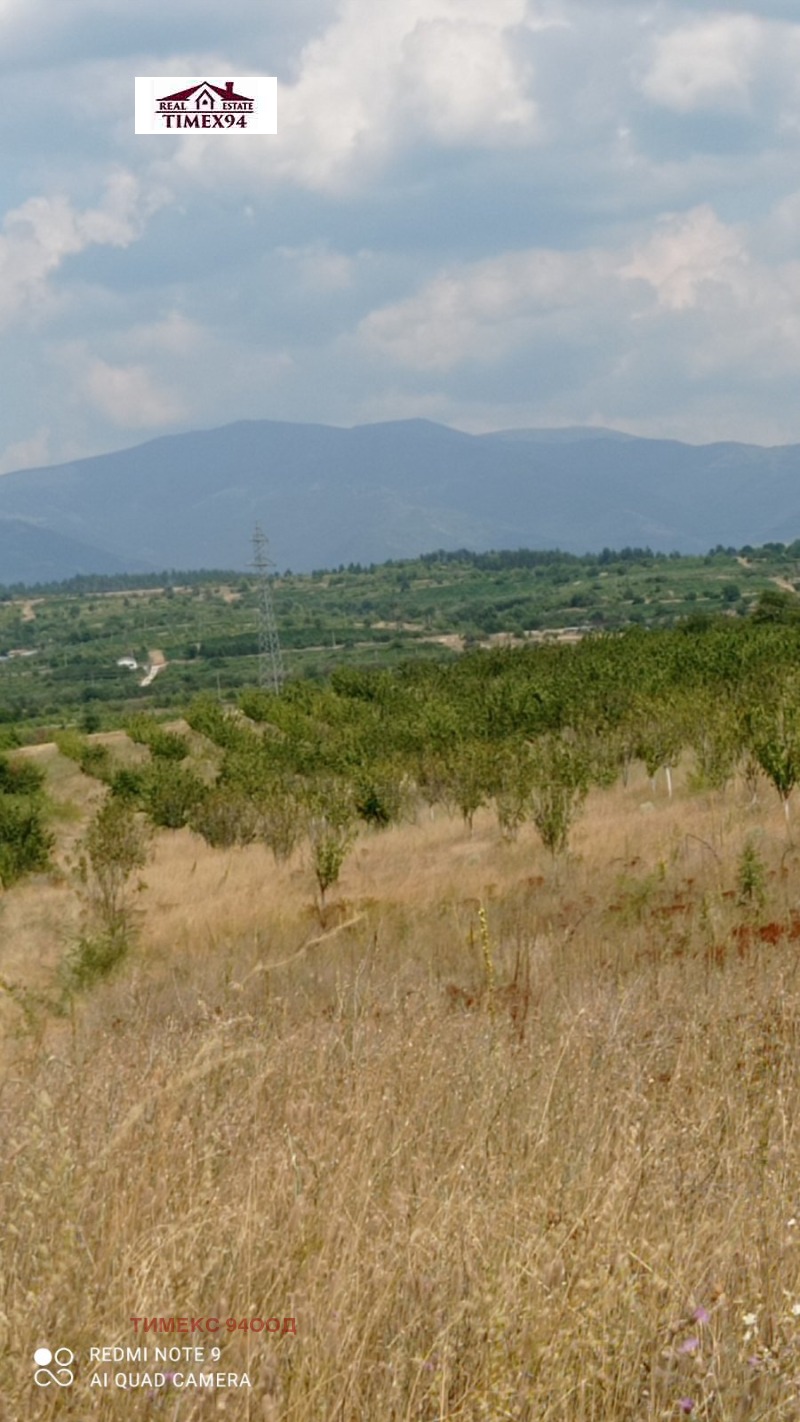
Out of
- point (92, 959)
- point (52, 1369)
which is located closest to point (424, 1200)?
point (52, 1369)

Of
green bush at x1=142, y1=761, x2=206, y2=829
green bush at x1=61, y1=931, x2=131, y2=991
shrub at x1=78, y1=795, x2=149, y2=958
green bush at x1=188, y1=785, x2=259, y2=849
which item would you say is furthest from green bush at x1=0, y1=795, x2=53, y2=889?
green bush at x1=61, y1=931, x2=131, y2=991

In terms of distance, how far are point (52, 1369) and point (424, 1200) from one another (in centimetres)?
112

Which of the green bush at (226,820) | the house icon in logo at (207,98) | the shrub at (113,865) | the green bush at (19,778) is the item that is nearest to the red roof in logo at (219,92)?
the house icon in logo at (207,98)

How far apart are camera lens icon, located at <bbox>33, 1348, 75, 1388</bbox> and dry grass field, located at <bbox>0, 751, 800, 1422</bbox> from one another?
2cm

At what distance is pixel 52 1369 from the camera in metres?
3.03

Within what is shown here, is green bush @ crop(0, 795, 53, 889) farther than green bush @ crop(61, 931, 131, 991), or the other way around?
green bush @ crop(0, 795, 53, 889)

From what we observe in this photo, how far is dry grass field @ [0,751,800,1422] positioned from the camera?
10.1 feet

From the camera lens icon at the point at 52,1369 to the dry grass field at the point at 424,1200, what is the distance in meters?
0.02

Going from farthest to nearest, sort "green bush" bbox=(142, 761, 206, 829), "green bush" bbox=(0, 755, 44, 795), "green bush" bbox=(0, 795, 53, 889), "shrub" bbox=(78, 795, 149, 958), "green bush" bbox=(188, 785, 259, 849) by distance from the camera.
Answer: "green bush" bbox=(0, 755, 44, 795) → "green bush" bbox=(142, 761, 206, 829) → "green bush" bbox=(188, 785, 259, 849) → "green bush" bbox=(0, 795, 53, 889) → "shrub" bbox=(78, 795, 149, 958)

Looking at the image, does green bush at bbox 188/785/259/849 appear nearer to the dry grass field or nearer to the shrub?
the shrub

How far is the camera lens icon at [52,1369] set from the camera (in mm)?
2996

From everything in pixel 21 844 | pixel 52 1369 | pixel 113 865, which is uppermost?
pixel 52 1369

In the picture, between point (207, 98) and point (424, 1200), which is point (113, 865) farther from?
point (424, 1200)

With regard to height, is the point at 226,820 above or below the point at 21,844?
above
